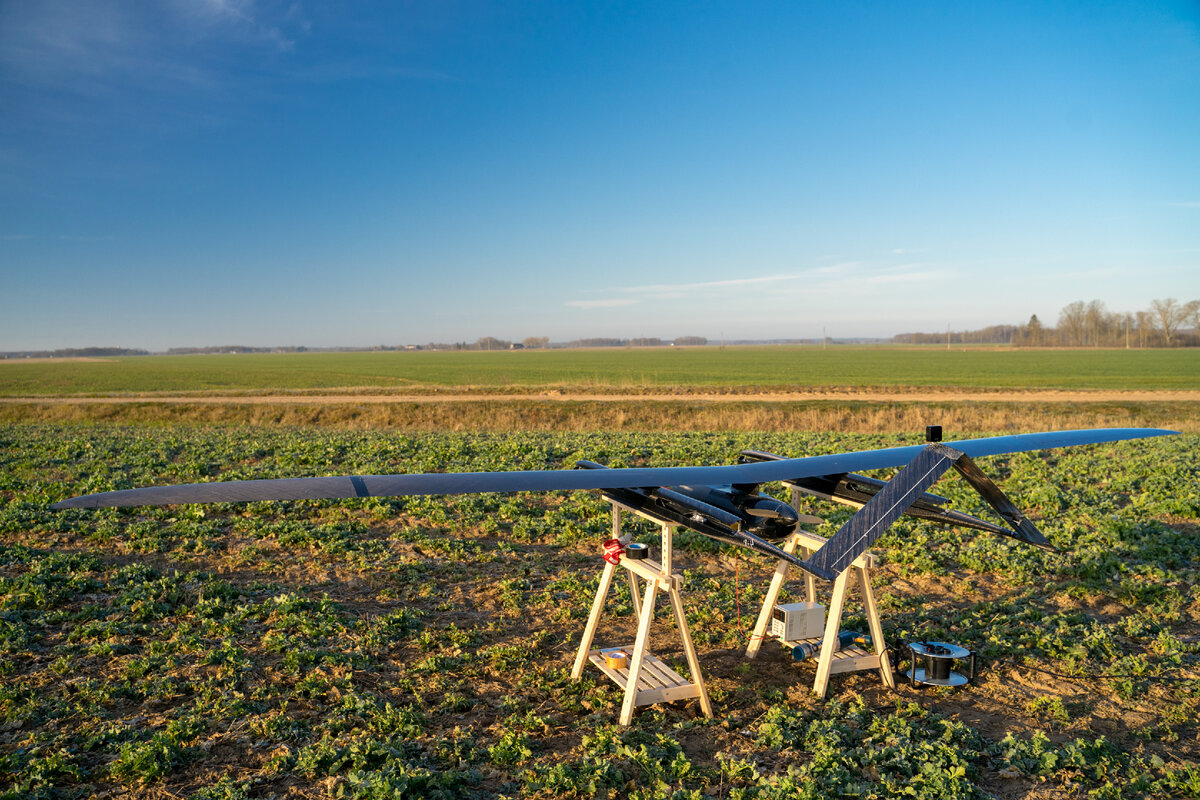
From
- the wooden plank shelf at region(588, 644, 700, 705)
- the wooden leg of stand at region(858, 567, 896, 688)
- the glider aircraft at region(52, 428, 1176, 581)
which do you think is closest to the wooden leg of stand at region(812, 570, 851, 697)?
the wooden leg of stand at region(858, 567, 896, 688)

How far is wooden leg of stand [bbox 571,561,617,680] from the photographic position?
705cm

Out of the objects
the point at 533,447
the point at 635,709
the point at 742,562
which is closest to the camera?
the point at 635,709

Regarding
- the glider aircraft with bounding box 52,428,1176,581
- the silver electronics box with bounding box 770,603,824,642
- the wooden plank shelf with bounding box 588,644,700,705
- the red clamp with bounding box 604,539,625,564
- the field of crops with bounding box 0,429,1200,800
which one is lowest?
the field of crops with bounding box 0,429,1200,800

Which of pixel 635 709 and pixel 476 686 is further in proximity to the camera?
pixel 476 686

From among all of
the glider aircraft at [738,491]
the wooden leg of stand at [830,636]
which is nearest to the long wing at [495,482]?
the glider aircraft at [738,491]

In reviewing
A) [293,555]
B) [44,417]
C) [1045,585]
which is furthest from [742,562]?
[44,417]

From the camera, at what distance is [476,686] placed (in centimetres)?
738

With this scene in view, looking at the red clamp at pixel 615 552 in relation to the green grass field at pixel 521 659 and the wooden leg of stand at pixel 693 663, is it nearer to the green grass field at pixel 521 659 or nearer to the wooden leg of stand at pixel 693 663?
the wooden leg of stand at pixel 693 663

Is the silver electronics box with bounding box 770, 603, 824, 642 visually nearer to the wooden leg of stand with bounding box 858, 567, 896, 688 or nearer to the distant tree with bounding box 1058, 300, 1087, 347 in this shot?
the wooden leg of stand with bounding box 858, 567, 896, 688

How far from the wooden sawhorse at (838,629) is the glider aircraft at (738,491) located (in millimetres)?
618

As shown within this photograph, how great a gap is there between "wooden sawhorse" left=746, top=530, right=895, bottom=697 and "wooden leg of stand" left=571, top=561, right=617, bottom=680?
185 cm

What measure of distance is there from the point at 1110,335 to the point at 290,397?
657 feet

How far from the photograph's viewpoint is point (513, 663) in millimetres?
7910

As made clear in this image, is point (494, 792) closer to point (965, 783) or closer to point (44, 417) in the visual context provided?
point (965, 783)
